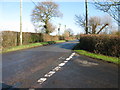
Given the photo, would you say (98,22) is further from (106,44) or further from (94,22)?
(106,44)

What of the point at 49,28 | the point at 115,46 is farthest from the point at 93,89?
the point at 49,28

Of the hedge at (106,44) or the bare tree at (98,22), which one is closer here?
the hedge at (106,44)

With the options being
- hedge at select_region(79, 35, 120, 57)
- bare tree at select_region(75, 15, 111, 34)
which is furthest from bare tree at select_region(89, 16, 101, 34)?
hedge at select_region(79, 35, 120, 57)

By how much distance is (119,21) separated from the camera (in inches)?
415

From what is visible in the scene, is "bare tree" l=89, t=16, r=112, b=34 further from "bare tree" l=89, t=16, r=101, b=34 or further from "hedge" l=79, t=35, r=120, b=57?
"hedge" l=79, t=35, r=120, b=57

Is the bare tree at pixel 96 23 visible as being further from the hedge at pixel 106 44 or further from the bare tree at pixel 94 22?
the hedge at pixel 106 44

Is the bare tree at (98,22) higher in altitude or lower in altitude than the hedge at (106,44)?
higher

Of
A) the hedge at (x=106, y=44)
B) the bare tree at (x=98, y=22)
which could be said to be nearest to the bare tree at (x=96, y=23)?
the bare tree at (x=98, y=22)

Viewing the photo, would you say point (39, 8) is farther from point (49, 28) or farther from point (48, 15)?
point (49, 28)

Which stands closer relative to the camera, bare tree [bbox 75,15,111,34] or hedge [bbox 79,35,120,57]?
hedge [bbox 79,35,120,57]

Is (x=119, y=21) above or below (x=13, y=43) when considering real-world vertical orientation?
above

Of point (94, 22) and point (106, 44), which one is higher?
point (94, 22)

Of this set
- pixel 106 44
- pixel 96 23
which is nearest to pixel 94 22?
pixel 96 23

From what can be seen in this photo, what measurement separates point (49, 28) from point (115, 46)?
3167 cm
